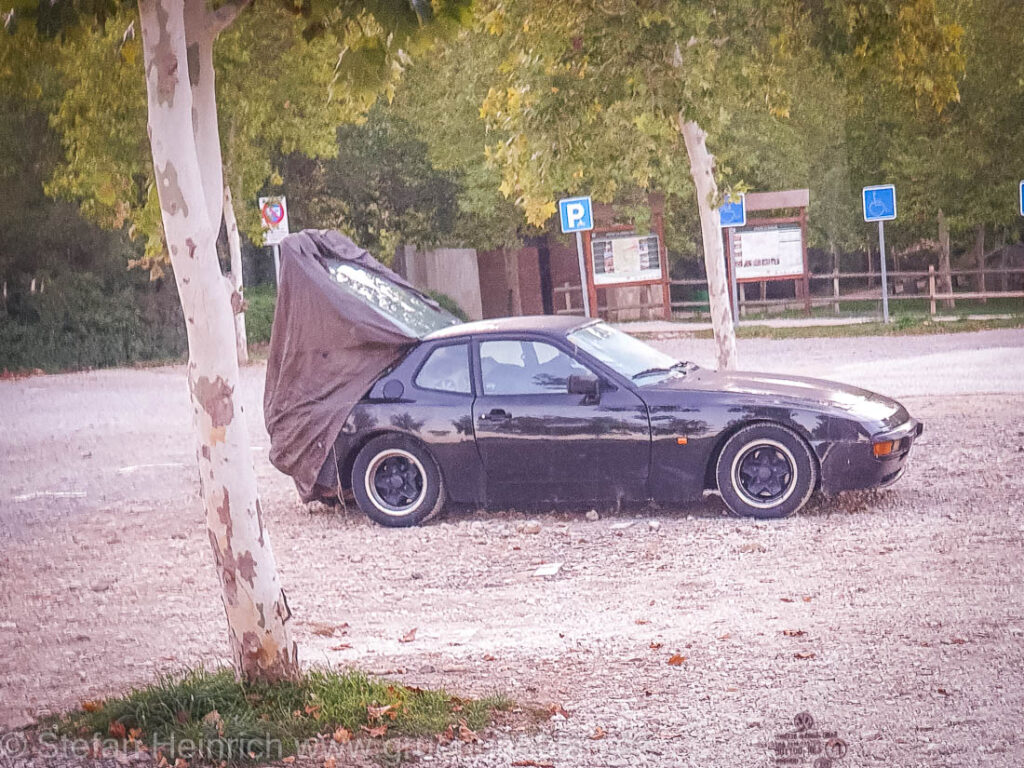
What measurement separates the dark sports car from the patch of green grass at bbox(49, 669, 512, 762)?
4330mm

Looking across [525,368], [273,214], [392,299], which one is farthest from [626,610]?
[273,214]

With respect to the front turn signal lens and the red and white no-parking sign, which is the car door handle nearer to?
the front turn signal lens

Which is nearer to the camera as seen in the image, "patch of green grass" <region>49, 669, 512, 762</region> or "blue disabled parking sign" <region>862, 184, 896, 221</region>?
"patch of green grass" <region>49, 669, 512, 762</region>

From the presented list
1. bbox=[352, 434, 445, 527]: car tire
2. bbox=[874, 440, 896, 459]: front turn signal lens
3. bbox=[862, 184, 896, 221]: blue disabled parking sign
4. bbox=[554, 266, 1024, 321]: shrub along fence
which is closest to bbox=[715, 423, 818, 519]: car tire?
bbox=[874, 440, 896, 459]: front turn signal lens

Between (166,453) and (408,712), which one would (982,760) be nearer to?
(408,712)

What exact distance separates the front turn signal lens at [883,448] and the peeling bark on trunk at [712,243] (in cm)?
700

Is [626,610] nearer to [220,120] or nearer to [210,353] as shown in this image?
[210,353]

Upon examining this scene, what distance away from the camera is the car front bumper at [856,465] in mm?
9602

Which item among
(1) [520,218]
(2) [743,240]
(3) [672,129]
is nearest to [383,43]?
(3) [672,129]

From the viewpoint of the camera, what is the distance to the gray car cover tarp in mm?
10680

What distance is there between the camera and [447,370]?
10.6 m

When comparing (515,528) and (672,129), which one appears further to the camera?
(672,129)

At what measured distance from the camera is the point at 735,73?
1641 cm

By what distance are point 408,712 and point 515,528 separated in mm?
4776
